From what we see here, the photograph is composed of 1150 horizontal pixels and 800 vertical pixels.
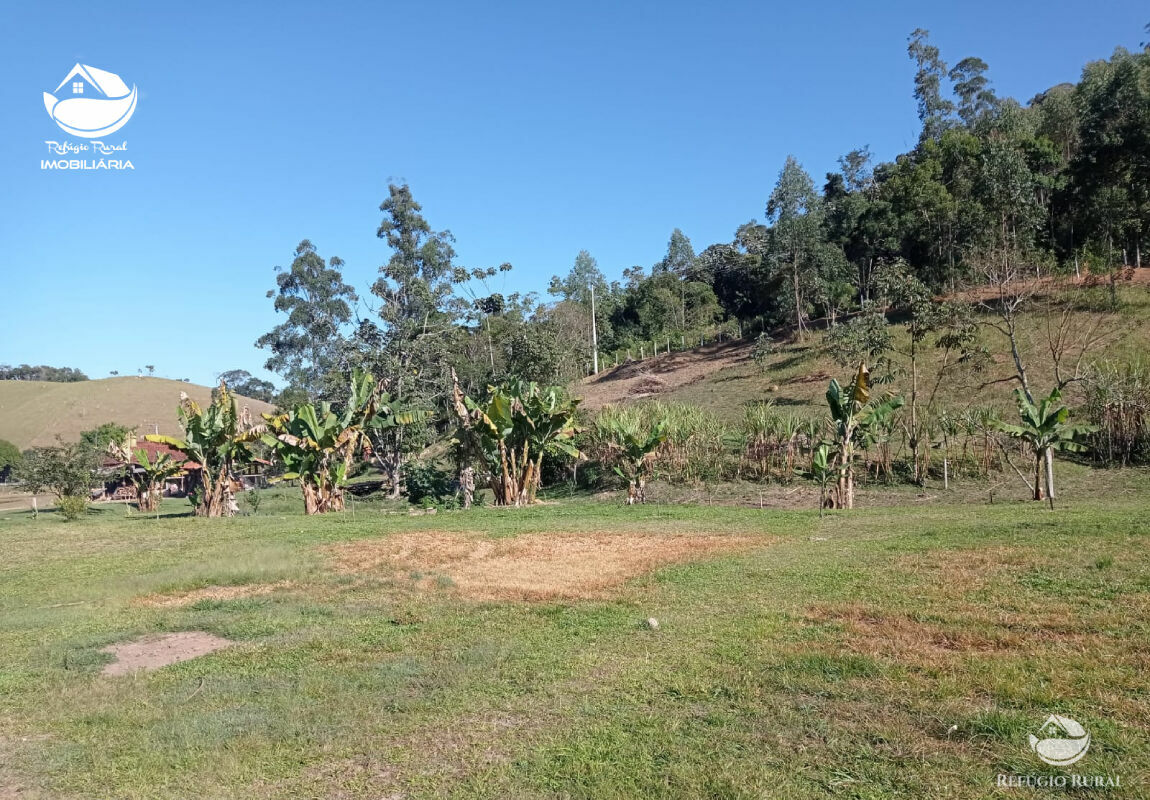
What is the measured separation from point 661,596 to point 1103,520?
23.4 feet

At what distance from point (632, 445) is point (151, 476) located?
1537 cm

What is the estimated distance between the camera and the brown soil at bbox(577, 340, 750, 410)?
39.9 m

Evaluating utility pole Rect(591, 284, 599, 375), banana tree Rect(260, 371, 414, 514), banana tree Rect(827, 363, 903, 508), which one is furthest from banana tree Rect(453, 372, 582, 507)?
utility pole Rect(591, 284, 599, 375)

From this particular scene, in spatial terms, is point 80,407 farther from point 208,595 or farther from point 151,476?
point 208,595

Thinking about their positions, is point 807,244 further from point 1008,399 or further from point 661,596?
point 661,596

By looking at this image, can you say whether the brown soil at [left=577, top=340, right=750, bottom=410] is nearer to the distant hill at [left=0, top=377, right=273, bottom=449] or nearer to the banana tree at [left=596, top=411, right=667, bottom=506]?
the banana tree at [left=596, top=411, right=667, bottom=506]

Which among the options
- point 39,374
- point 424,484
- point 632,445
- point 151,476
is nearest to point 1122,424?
point 632,445

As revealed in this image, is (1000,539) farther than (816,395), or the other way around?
(816,395)

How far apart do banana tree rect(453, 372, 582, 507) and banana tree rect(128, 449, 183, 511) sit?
9406 mm

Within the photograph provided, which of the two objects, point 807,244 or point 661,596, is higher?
point 807,244

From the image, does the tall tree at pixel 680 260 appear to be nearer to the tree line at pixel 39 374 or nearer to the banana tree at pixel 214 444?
the banana tree at pixel 214 444

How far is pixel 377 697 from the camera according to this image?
512cm

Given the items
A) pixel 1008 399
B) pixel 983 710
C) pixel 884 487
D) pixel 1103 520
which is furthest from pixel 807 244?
pixel 983 710

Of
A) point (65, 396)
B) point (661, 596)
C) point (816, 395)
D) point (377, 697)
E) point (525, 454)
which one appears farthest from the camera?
point (65, 396)
